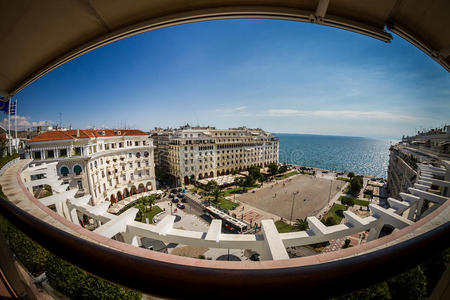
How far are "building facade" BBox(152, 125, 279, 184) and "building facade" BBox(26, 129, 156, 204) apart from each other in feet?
24.5

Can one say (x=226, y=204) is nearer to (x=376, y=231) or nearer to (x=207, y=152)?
(x=207, y=152)

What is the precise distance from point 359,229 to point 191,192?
3040 centimetres

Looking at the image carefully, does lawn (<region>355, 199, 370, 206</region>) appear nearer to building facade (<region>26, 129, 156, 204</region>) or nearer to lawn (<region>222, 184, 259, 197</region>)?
lawn (<region>222, 184, 259, 197</region>)

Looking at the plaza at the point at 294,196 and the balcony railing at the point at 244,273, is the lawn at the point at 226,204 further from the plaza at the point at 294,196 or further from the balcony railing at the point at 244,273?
the balcony railing at the point at 244,273

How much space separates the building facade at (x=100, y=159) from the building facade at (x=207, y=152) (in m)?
7.47

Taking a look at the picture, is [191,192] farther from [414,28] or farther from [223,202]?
[414,28]

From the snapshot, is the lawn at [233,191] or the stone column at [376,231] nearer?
the stone column at [376,231]

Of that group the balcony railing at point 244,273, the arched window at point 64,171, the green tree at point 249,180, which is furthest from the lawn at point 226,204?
the balcony railing at point 244,273

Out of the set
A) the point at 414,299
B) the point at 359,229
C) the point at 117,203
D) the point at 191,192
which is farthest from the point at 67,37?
the point at 191,192

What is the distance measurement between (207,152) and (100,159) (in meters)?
20.7

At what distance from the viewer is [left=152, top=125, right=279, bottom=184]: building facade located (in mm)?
36281

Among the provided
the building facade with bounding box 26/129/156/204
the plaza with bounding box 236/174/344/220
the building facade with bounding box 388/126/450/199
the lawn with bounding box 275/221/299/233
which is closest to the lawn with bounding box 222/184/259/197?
the plaza with bounding box 236/174/344/220

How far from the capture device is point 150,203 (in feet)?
79.3

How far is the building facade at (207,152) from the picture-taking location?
36.3m
